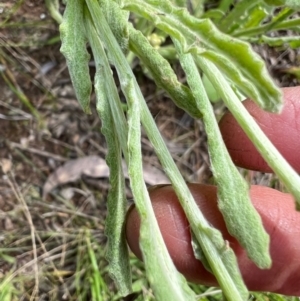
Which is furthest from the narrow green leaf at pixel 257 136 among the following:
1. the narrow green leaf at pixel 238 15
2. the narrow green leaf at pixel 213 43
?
the narrow green leaf at pixel 238 15

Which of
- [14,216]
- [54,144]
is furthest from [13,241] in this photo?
[54,144]

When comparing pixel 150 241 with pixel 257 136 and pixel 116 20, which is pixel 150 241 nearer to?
pixel 257 136

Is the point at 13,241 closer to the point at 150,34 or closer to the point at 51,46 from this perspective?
the point at 51,46

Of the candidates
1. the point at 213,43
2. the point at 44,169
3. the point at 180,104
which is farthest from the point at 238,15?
the point at 44,169

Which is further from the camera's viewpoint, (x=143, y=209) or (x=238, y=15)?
(x=238, y=15)

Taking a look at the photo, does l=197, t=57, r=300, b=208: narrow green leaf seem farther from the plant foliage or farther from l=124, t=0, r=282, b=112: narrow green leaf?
l=124, t=0, r=282, b=112: narrow green leaf
